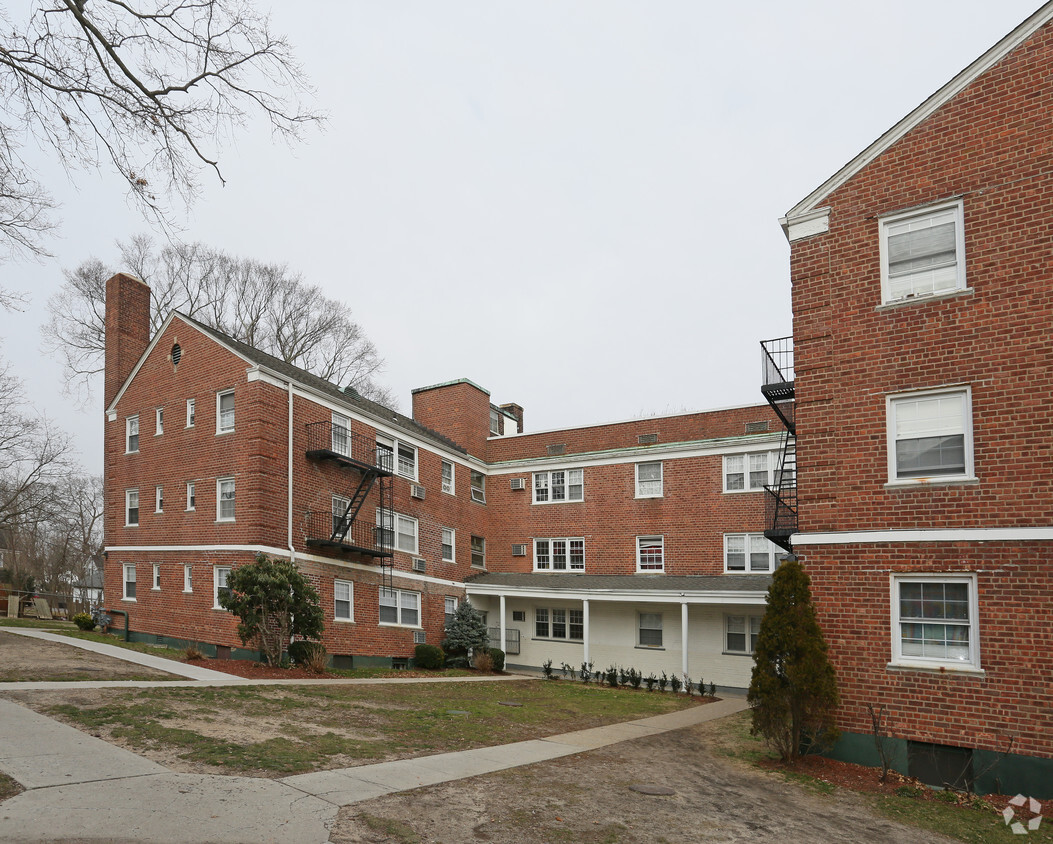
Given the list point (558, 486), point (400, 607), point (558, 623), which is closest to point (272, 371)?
point (400, 607)

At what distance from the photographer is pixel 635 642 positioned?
1076 inches

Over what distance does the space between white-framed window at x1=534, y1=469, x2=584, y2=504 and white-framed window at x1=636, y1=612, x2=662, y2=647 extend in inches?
195

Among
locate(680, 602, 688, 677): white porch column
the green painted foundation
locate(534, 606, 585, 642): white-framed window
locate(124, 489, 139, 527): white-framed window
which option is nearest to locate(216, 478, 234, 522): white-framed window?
locate(124, 489, 139, 527): white-framed window

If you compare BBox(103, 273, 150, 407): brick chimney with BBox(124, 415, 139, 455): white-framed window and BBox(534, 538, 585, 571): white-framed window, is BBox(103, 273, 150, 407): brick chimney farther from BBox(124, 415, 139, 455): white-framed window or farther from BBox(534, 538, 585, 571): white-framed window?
BBox(534, 538, 585, 571): white-framed window

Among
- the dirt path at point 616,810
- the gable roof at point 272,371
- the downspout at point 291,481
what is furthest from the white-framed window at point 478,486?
the dirt path at point 616,810

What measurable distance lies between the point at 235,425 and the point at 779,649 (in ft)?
50.4

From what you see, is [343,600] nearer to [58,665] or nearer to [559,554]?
[58,665]

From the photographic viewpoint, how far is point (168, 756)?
344 inches

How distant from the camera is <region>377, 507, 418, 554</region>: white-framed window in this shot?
81.7 feet

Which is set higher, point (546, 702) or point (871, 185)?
point (871, 185)

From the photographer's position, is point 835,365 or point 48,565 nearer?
point 835,365

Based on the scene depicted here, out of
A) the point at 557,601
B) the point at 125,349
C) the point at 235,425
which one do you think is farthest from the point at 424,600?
the point at 125,349

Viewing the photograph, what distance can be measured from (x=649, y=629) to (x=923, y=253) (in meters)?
17.5

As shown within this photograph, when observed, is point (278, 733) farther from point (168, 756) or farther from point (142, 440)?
point (142, 440)
